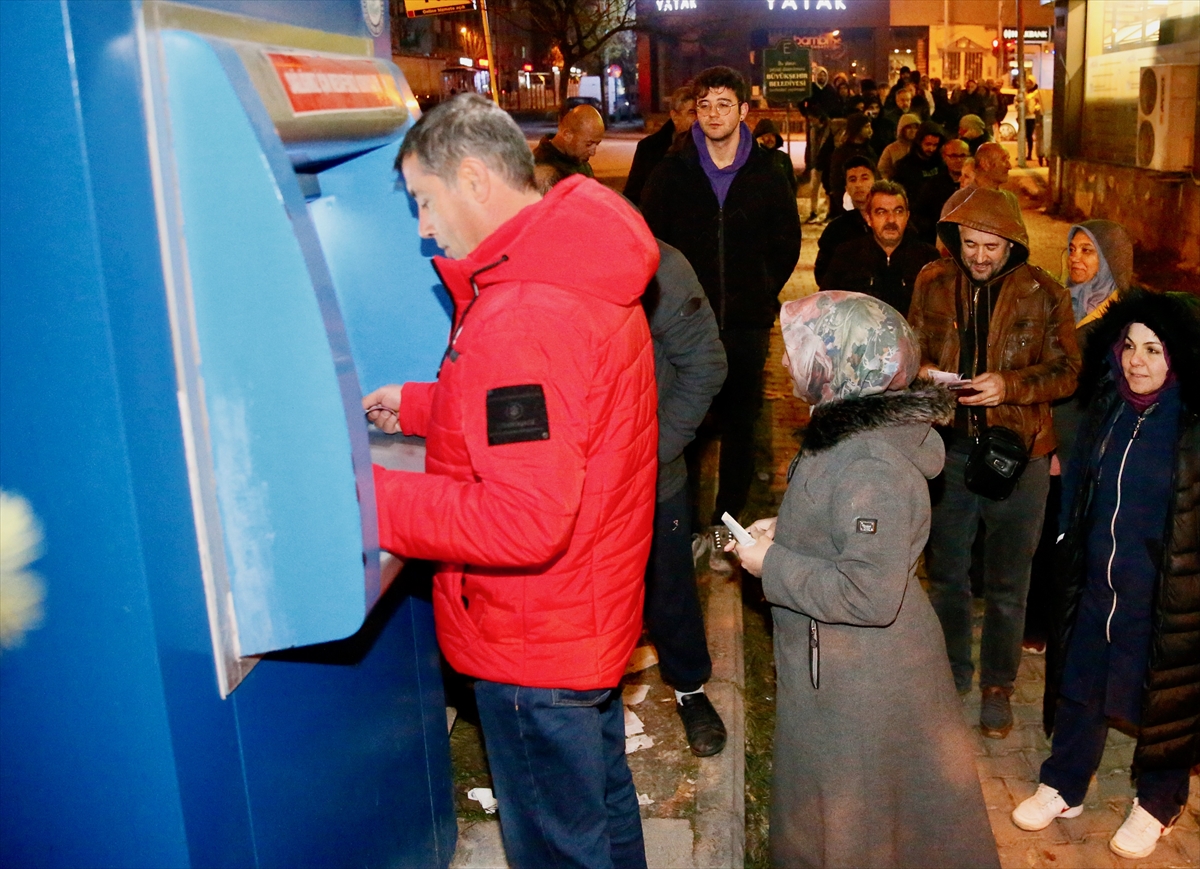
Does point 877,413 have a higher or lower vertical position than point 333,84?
lower

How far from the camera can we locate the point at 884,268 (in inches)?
205

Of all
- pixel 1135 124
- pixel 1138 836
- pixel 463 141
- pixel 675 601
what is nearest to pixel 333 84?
pixel 463 141

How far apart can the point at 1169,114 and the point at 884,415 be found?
1213 centimetres

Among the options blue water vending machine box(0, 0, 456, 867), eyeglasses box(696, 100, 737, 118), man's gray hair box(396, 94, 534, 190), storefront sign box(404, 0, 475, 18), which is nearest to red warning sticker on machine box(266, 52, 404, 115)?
blue water vending machine box(0, 0, 456, 867)

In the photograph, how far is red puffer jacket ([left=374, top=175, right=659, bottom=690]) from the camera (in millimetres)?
1908

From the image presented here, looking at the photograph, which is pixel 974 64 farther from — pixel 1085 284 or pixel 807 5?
pixel 1085 284


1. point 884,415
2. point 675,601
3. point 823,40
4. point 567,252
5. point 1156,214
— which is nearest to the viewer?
point 567,252

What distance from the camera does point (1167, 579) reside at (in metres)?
3.26

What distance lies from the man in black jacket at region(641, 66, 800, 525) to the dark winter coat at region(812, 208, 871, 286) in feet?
1.03

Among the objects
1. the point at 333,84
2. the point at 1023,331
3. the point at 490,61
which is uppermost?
the point at 490,61

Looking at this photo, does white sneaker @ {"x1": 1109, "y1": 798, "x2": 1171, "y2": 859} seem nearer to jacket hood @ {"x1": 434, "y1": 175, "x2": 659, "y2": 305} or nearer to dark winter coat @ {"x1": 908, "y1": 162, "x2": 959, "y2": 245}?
jacket hood @ {"x1": 434, "y1": 175, "x2": 659, "y2": 305}

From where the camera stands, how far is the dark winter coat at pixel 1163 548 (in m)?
3.21

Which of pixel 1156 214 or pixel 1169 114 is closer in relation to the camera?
pixel 1169 114

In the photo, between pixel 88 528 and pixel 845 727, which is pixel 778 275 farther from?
pixel 88 528
